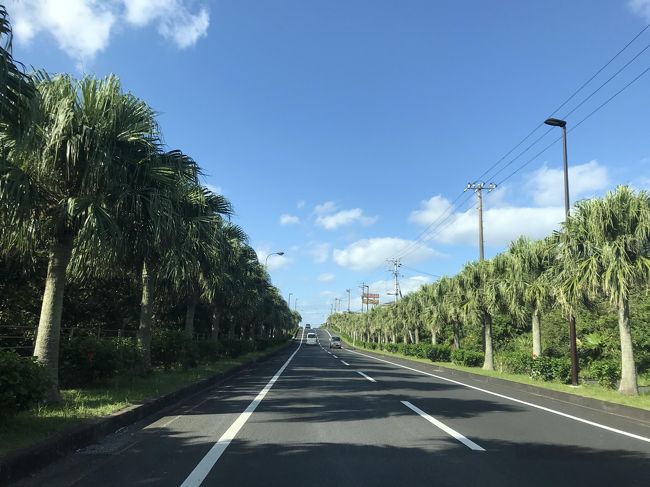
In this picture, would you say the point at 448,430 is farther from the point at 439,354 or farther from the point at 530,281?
the point at 439,354

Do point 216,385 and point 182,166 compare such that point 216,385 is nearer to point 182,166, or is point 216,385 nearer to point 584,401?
point 182,166

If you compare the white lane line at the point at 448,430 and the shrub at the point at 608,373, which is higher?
the shrub at the point at 608,373

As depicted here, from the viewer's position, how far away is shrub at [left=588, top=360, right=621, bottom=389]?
16531mm

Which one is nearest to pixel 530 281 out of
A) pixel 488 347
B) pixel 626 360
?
pixel 488 347

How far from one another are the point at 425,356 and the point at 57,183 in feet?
114

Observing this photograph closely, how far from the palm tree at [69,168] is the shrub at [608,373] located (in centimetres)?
1504

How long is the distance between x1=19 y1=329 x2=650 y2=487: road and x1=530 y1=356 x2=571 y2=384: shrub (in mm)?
5893

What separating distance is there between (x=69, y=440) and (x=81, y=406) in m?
2.61

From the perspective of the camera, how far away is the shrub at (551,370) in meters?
18.9

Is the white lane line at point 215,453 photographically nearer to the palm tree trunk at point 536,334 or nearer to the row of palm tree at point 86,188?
the row of palm tree at point 86,188

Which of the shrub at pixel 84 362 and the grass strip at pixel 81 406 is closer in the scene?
the grass strip at pixel 81 406

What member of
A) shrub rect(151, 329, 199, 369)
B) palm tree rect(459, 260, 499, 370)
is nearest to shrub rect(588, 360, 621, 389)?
palm tree rect(459, 260, 499, 370)

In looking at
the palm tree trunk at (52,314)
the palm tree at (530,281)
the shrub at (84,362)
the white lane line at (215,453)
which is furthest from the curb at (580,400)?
the palm tree trunk at (52,314)

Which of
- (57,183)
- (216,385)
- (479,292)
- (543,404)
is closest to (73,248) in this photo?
(57,183)
